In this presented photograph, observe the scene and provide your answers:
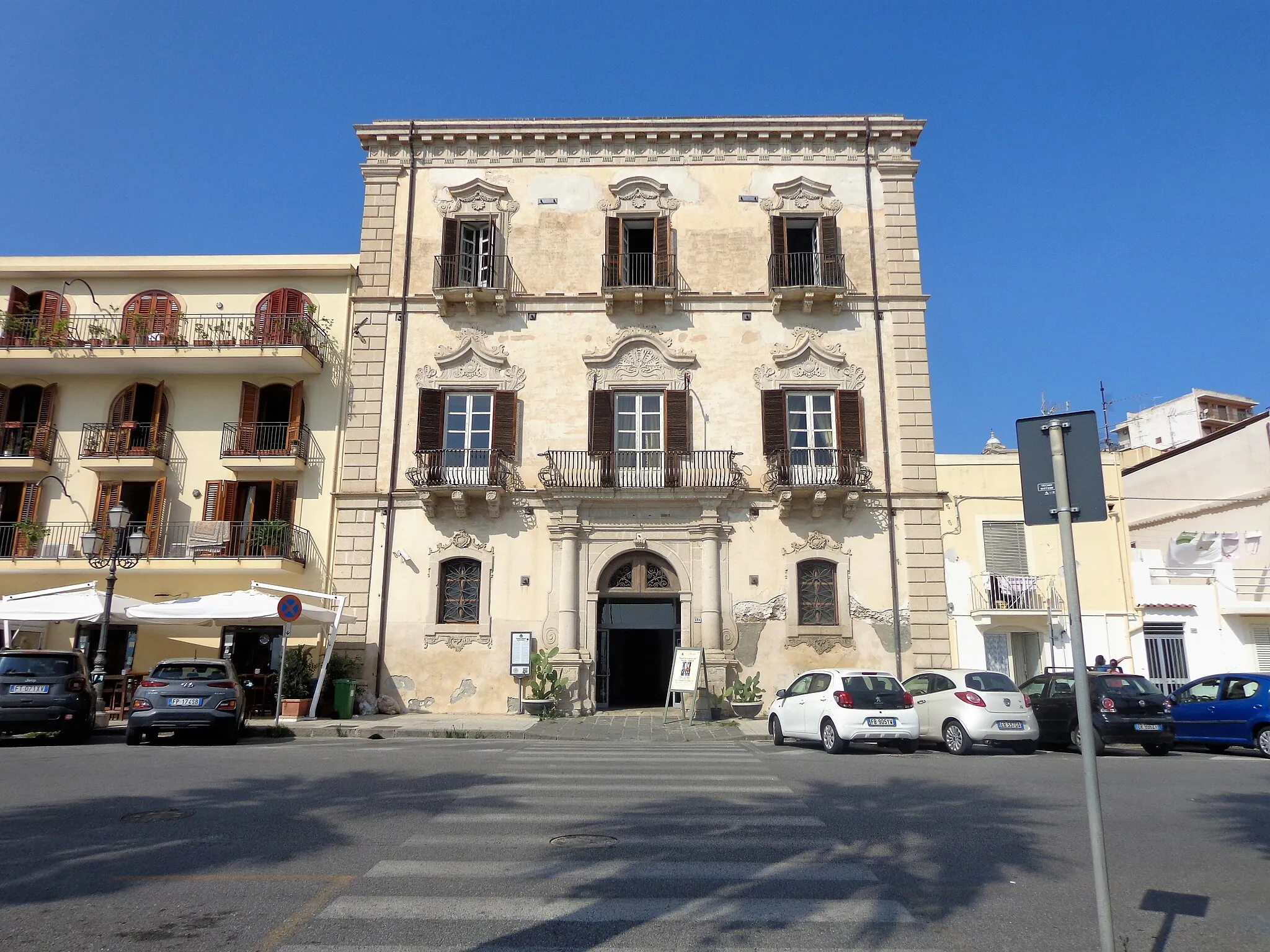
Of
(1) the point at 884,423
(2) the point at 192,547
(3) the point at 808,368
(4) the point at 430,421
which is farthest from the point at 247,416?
(1) the point at 884,423

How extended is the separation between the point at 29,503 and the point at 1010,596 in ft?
85.4

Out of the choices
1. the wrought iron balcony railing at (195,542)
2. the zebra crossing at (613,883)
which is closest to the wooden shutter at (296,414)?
the wrought iron balcony railing at (195,542)

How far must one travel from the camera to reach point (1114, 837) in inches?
312

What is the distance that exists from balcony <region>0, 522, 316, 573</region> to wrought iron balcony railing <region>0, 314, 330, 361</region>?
15.5 feet

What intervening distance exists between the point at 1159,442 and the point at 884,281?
29923mm

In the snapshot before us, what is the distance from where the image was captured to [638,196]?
25.1 m

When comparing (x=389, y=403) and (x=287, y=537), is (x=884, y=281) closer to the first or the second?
(x=389, y=403)

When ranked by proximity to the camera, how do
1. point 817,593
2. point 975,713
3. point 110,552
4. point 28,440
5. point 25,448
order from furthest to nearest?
point 28,440
point 25,448
point 817,593
point 110,552
point 975,713

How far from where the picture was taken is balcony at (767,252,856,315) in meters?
23.9

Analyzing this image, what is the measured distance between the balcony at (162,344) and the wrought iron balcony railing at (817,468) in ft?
40.5

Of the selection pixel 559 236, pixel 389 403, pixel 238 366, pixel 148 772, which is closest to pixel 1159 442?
pixel 559 236

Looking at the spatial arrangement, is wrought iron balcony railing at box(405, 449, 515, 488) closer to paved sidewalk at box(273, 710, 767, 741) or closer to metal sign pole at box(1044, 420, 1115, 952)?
paved sidewalk at box(273, 710, 767, 741)

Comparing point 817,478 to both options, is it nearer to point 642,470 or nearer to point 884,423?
point 884,423

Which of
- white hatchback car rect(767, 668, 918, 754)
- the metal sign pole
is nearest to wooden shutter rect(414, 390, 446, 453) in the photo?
white hatchback car rect(767, 668, 918, 754)
